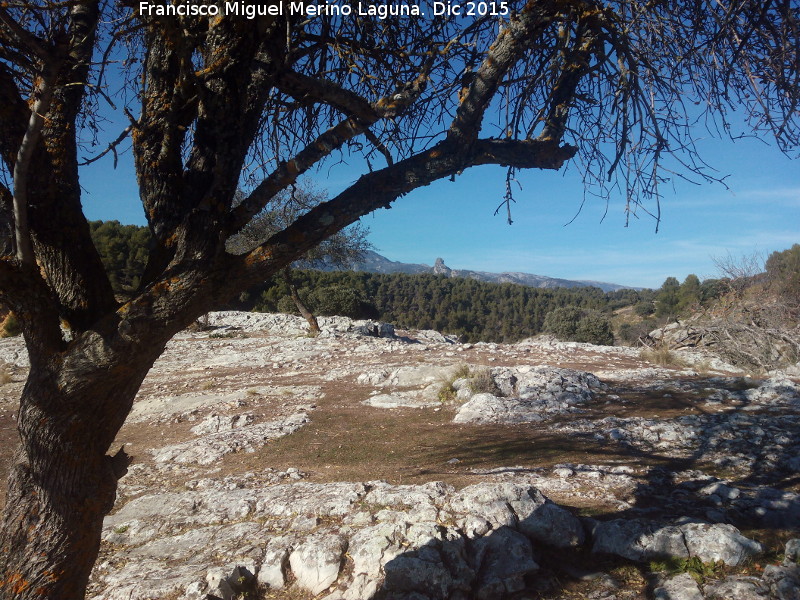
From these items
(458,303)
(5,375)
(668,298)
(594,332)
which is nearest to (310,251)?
(5,375)

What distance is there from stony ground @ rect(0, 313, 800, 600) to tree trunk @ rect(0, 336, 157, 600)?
0.90 metres

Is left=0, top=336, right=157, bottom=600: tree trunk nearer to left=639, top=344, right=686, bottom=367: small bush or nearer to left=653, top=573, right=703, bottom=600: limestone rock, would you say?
left=653, top=573, right=703, bottom=600: limestone rock

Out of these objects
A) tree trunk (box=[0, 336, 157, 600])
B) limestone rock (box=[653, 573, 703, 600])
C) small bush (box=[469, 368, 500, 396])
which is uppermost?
tree trunk (box=[0, 336, 157, 600])

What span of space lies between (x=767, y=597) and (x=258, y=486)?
373 cm

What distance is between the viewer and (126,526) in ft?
12.6

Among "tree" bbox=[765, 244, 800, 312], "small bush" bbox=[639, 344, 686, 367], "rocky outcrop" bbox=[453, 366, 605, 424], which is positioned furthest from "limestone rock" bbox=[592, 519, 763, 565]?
"tree" bbox=[765, 244, 800, 312]

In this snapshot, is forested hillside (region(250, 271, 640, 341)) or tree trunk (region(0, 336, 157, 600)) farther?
forested hillside (region(250, 271, 640, 341))

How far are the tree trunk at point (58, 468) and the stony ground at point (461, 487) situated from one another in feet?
2.96

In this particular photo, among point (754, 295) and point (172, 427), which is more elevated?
point (754, 295)

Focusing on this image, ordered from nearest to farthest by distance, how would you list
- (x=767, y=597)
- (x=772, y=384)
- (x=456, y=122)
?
1. (x=767, y=597)
2. (x=456, y=122)
3. (x=772, y=384)

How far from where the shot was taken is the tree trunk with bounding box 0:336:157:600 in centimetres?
193

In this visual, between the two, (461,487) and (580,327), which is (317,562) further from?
(580,327)

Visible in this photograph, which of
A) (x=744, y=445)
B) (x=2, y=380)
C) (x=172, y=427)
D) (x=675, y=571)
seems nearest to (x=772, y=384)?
(x=744, y=445)

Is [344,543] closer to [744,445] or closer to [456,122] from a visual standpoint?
[456,122]
